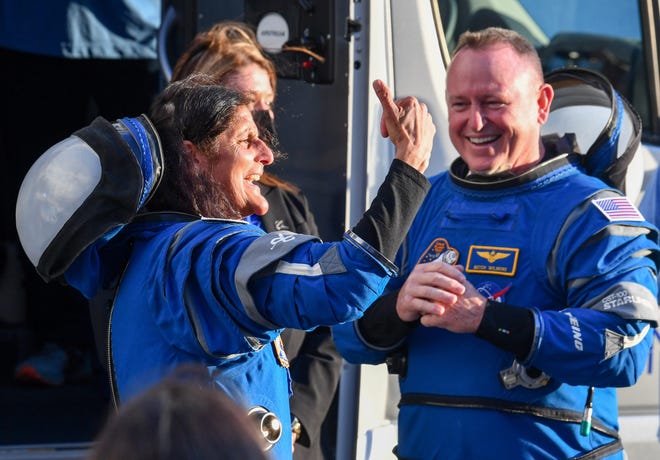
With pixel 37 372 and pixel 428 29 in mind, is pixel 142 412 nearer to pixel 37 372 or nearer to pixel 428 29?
pixel 428 29

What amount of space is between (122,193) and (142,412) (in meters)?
0.93

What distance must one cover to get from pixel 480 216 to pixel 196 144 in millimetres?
887

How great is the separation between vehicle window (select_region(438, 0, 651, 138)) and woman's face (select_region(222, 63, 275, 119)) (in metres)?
0.88

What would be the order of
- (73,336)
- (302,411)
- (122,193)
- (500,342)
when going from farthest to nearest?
(73,336), (302,411), (500,342), (122,193)

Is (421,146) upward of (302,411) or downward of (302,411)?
upward

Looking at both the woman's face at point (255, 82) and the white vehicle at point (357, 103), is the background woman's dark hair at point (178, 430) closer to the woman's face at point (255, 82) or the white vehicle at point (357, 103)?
the woman's face at point (255, 82)

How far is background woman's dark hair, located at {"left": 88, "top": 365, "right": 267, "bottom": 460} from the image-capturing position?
3.56 ft

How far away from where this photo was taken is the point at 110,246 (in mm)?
2143

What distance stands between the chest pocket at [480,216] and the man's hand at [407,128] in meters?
0.61

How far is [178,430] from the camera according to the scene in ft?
3.61

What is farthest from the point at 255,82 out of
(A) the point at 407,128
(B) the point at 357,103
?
(A) the point at 407,128

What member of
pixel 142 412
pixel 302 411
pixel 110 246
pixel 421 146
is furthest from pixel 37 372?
pixel 142 412

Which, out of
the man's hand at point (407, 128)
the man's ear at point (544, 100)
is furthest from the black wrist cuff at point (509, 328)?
the man's ear at point (544, 100)

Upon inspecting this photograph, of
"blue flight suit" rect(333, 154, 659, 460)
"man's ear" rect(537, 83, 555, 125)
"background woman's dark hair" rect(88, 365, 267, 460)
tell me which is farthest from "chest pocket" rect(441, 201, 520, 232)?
"background woman's dark hair" rect(88, 365, 267, 460)
